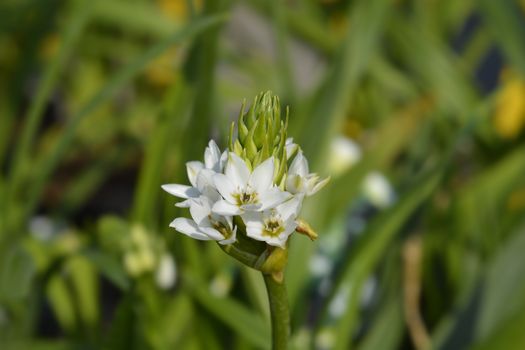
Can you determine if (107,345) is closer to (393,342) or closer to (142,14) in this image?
(393,342)

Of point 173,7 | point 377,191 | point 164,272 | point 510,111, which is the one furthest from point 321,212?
point 173,7

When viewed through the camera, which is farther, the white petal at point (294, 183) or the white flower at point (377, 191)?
the white flower at point (377, 191)

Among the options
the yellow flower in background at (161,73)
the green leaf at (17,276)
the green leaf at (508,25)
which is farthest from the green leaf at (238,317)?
the yellow flower in background at (161,73)

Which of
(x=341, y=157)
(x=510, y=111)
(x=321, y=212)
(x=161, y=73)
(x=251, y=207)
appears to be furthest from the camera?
(x=161, y=73)

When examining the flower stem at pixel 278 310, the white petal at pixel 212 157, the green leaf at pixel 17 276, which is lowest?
the green leaf at pixel 17 276

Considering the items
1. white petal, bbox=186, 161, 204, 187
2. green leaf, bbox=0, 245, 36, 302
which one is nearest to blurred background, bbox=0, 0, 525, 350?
green leaf, bbox=0, 245, 36, 302

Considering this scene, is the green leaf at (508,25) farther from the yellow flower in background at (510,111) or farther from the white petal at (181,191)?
the white petal at (181,191)

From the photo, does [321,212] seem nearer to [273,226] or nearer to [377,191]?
[377,191]
